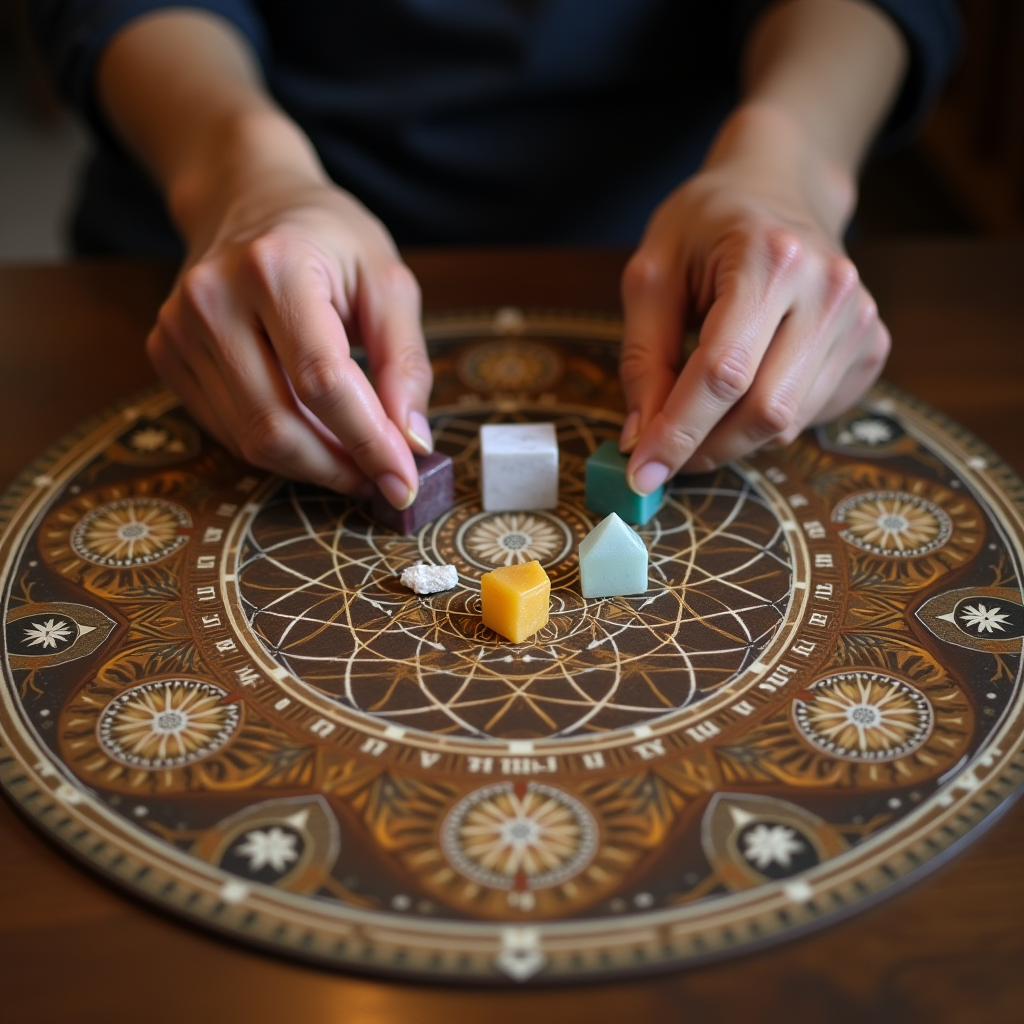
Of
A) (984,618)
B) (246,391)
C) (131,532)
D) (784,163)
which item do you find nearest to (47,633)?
(131,532)

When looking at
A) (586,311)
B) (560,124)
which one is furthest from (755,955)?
(560,124)

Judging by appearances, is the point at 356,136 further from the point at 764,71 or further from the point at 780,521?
the point at 780,521

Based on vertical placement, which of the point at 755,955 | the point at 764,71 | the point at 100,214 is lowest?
the point at 100,214

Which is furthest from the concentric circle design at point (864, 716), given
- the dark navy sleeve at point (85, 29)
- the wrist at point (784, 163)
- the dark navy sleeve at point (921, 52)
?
the dark navy sleeve at point (85, 29)

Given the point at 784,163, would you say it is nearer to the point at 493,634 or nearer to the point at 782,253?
the point at 782,253

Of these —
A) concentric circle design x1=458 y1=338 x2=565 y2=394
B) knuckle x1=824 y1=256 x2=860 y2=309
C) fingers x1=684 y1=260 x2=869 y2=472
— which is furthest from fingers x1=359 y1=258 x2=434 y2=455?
knuckle x1=824 y1=256 x2=860 y2=309

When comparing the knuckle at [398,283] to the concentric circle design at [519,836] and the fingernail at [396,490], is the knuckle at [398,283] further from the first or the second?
the concentric circle design at [519,836]
